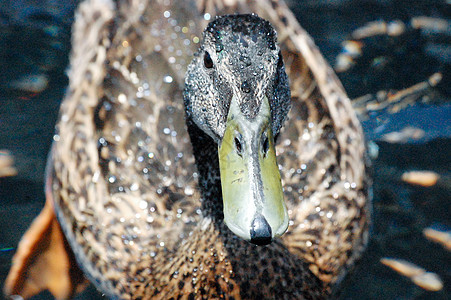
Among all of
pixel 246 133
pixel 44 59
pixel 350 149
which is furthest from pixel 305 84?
pixel 44 59

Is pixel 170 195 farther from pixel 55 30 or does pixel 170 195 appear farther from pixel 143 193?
pixel 55 30

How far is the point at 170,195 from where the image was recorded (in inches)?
125

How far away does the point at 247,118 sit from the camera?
228 centimetres

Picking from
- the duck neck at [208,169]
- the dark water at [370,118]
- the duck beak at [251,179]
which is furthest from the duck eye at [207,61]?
the dark water at [370,118]

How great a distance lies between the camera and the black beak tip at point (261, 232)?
81.3 inches

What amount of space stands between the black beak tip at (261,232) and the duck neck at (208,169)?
83 cm

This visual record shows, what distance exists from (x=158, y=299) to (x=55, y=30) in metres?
2.65

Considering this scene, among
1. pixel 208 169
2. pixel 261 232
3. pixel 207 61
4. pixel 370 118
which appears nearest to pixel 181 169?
pixel 208 169

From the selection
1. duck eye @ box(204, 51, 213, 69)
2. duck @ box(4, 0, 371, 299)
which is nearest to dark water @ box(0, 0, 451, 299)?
duck @ box(4, 0, 371, 299)

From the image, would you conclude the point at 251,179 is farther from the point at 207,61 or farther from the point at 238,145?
the point at 207,61

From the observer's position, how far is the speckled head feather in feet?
7.58

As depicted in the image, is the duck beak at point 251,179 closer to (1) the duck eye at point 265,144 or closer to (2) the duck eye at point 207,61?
(1) the duck eye at point 265,144

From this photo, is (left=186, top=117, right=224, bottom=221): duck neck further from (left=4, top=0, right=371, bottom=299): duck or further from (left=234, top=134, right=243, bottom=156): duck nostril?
(left=234, top=134, right=243, bottom=156): duck nostril

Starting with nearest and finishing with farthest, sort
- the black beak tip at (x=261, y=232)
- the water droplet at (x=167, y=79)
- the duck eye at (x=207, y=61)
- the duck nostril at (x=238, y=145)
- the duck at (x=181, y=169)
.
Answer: the black beak tip at (x=261, y=232) < the duck nostril at (x=238, y=145) < the duck eye at (x=207, y=61) < the duck at (x=181, y=169) < the water droplet at (x=167, y=79)
